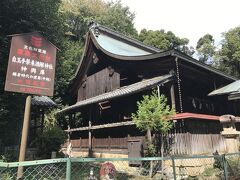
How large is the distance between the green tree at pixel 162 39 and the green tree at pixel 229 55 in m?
8.21

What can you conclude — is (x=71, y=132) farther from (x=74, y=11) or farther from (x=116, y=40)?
(x=74, y=11)

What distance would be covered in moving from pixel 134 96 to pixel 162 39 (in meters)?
28.5

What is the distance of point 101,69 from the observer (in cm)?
2014

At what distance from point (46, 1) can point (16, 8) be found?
188cm

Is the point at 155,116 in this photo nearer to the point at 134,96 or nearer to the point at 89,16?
the point at 134,96

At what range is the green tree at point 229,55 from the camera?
3431 cm

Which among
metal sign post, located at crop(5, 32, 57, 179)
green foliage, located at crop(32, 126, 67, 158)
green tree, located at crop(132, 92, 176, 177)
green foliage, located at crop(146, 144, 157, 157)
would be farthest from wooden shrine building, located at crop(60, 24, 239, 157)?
metal sign post, located at crop(5, 32, 57, 179)

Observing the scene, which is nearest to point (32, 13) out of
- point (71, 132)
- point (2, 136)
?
point (2, 136)

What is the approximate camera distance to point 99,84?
19672 millimetres

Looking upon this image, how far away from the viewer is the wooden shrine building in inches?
478

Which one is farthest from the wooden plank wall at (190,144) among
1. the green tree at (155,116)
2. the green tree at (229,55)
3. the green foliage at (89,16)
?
the green foliage at (89,16)

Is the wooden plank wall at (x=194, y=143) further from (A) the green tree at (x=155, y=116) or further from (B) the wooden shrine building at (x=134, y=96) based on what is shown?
(A) the green tree at (x=155, y=116)

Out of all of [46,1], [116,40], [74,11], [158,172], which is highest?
[74,11]

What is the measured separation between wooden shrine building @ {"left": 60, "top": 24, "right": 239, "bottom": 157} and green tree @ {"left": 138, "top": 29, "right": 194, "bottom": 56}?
18.4 m
